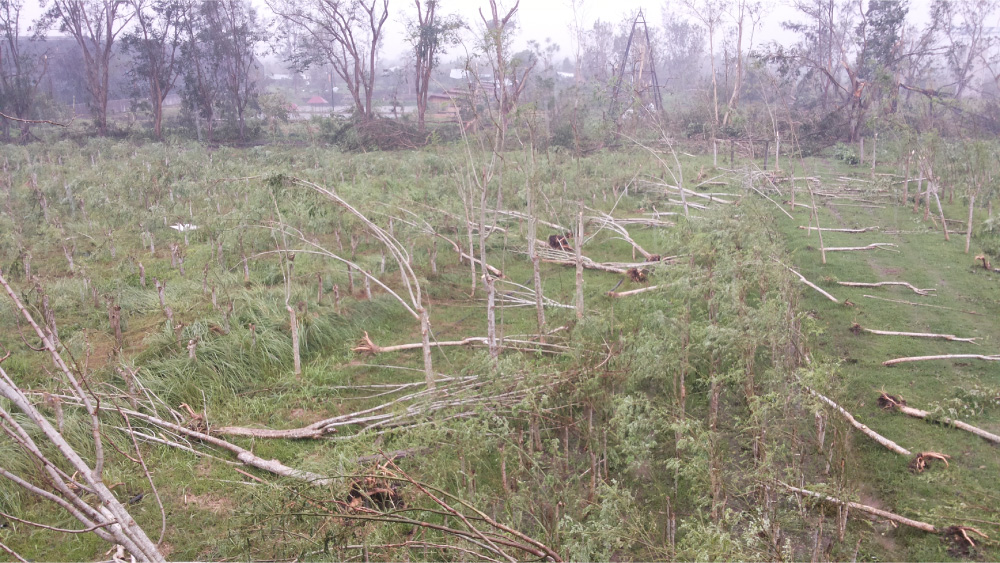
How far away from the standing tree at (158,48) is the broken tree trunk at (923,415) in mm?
21781

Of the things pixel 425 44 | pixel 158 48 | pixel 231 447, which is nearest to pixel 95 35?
pixel 158 48

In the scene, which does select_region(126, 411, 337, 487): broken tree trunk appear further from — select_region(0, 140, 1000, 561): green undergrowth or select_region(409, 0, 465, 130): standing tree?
select_region(409, 0, 465, 130): standing tree

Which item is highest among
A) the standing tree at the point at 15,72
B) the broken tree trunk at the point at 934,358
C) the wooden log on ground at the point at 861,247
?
the standing tree at the point at 15,72

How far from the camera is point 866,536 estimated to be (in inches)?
149

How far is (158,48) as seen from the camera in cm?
2072

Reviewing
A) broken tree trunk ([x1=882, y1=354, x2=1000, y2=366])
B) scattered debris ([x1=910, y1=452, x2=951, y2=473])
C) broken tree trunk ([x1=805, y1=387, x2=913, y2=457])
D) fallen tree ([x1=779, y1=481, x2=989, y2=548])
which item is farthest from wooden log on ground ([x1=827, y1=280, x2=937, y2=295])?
fallen tree ([x1=779, y1=481, x2=989, y2=548])

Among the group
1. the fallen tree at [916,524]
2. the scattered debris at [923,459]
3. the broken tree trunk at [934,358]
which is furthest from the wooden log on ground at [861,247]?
the fallen tree at [916,524]

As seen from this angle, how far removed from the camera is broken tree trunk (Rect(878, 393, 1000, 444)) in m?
4.62

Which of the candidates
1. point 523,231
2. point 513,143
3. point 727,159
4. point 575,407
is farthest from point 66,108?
point 575,407

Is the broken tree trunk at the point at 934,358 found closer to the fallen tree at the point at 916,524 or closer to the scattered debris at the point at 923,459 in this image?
the scattered debris at the point at 923,459

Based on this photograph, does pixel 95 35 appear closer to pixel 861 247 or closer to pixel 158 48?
pixel 158 48

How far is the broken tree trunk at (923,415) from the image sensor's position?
462cm

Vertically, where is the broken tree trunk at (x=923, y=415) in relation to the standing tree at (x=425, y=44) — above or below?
below

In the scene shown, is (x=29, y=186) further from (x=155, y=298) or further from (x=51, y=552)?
(x=51, y=552)
